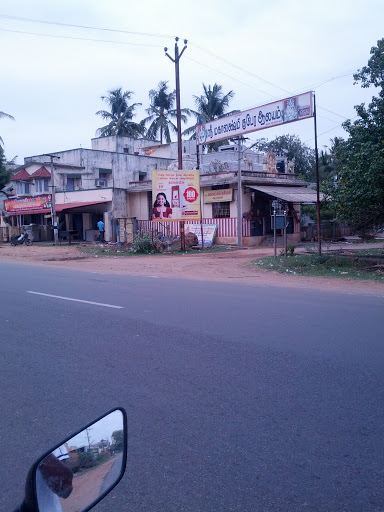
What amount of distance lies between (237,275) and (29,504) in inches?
612

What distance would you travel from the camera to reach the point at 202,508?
3369 millimetres

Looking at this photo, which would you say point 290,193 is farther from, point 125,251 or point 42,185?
point 42,185

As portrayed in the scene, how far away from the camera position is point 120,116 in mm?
53812

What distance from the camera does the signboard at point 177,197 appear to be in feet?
87.8

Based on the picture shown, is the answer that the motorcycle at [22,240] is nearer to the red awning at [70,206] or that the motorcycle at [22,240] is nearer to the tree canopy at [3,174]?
the red awning at [70,206]

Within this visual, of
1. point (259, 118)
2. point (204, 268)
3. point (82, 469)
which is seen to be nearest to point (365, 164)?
point (204, 268)

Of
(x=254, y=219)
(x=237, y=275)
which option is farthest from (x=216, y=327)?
(x=254, y=219)

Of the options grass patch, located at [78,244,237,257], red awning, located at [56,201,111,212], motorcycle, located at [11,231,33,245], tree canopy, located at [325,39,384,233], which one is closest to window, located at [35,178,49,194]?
red awning, located at [56,201,111,212]

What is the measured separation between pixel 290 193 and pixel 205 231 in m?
5.61

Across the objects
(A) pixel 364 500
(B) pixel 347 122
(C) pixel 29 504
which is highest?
(B) pixel 347 122

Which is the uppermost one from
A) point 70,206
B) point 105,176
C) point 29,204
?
point 105,176

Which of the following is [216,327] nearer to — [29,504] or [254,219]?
[29,504]

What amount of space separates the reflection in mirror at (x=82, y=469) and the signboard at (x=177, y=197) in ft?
81.2

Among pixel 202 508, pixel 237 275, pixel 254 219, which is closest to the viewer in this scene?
pixel 202 508
